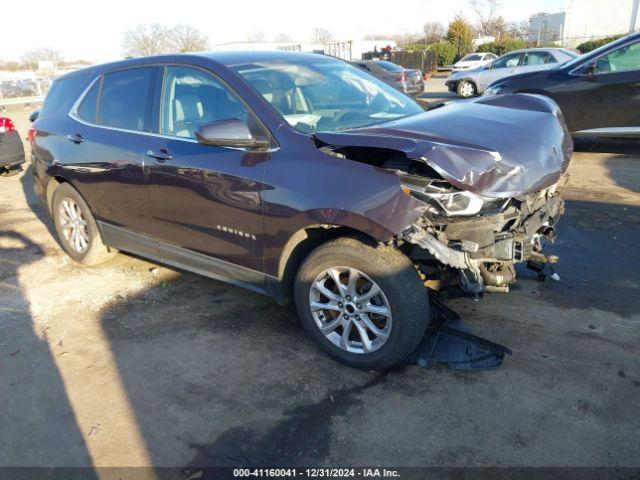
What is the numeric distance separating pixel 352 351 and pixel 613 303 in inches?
81.4

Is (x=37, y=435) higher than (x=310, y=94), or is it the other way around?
(x=310, y=94)

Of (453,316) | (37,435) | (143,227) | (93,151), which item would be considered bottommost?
(37,435)

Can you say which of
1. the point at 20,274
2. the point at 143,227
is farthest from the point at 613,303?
the point at 20,274

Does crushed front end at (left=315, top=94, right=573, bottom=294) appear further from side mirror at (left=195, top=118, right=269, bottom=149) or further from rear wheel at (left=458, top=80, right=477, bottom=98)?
rear wheel at (left=458, top=80, right=477, bottom=98)

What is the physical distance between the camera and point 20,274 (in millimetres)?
5094

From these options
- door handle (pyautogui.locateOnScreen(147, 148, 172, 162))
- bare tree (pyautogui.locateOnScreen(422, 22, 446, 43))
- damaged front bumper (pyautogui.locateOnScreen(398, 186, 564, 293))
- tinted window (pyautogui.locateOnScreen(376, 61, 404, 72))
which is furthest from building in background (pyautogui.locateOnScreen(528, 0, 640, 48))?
door handle (pyautogui.locateOnScreen(147, 148, 172, 162))

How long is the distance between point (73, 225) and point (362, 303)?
341 cm

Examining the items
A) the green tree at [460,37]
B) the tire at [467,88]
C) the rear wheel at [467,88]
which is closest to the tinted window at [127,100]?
the tire at [467,88]

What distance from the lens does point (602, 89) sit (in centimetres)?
812

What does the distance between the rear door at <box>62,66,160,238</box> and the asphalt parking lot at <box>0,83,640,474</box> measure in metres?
0.76

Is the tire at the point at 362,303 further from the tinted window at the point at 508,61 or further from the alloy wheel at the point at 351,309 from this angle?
the tinted window at the point at 508,61

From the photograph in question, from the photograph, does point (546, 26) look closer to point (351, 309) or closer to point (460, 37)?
point (460, 37)

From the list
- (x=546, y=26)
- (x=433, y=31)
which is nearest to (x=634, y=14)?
(x=546, y=26)

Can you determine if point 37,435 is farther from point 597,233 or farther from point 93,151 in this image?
point 597,233
